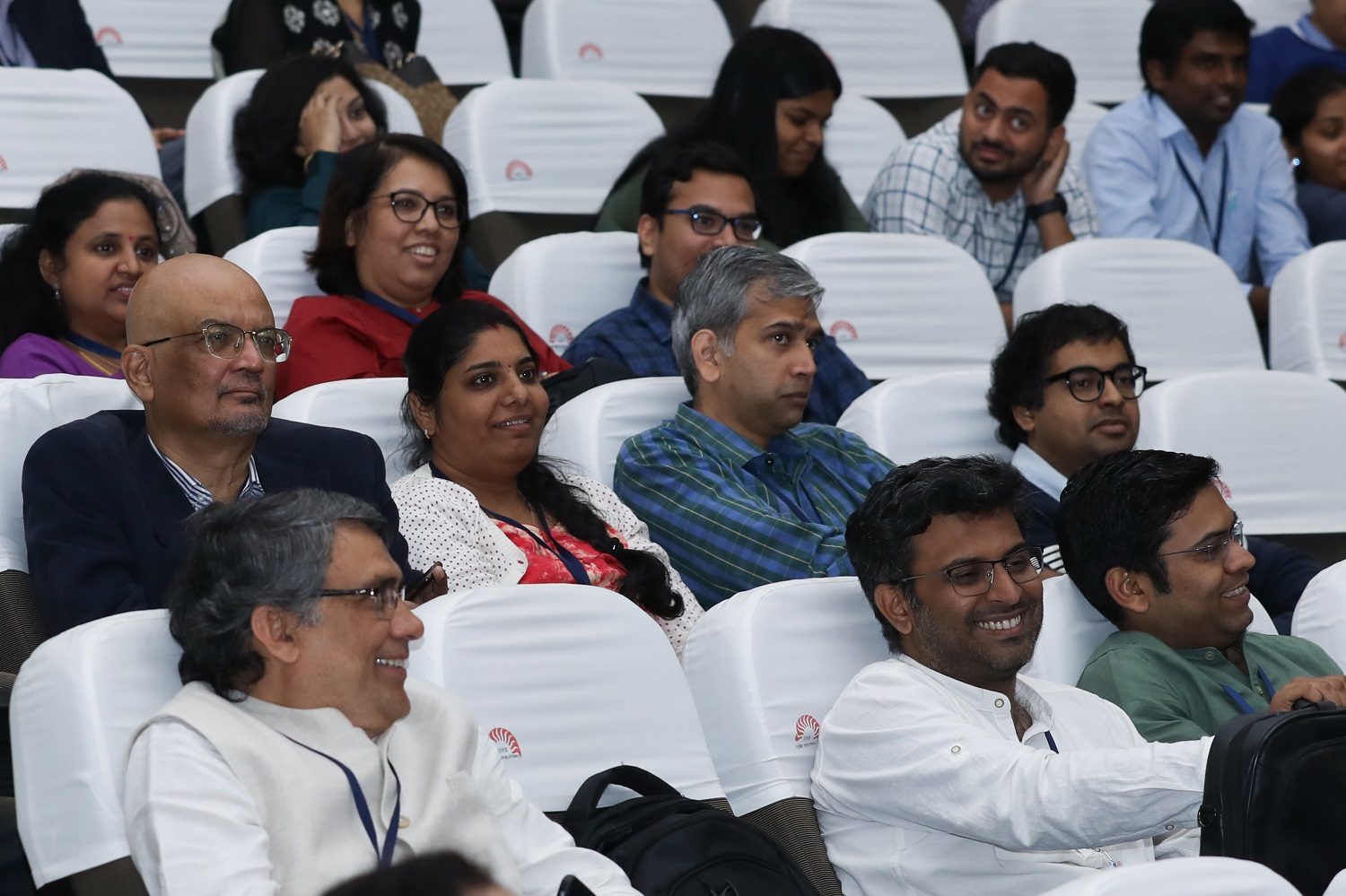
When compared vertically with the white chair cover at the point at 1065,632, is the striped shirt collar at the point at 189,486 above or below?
above

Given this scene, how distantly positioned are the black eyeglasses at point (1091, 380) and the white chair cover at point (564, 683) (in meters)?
1.47

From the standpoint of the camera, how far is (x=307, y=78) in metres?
4.20

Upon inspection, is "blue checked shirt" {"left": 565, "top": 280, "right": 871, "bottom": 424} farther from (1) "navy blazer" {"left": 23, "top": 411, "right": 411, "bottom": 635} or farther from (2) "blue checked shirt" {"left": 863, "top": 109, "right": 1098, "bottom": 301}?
(1) "navy blazer" {"left": 23, "top": 411, "right": 411, "bottom": 635}

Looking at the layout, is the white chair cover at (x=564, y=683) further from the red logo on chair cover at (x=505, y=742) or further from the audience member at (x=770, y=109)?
the audience member at (x=770, y=109)

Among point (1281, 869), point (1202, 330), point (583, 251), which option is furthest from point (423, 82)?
point (1281, 869)

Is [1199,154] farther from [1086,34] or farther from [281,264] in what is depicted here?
[281,264]

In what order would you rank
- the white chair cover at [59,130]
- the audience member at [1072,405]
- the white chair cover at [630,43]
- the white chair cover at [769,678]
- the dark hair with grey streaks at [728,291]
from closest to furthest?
the white chair cover at [769,678]
the dark hair with grey streaks at [728,291]
the audience member at [1072,405]
the white chair cover at [59,130]
the white chair cover at [630,43]

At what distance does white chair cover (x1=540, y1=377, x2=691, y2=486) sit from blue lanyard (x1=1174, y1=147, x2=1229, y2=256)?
241 centimetres

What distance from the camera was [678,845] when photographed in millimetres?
2150

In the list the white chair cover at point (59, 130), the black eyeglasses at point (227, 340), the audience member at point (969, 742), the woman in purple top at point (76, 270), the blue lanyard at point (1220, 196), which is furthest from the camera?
the blue lanyard at point (1220, 196)

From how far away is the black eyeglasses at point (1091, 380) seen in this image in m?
3.60

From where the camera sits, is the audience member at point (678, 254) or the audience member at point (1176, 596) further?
the audience member at point (678, 254)

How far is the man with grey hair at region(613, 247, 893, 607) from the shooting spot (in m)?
3.09

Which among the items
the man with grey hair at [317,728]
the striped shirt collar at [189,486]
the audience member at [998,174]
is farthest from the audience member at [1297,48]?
the man with grey hair at [317,728]
